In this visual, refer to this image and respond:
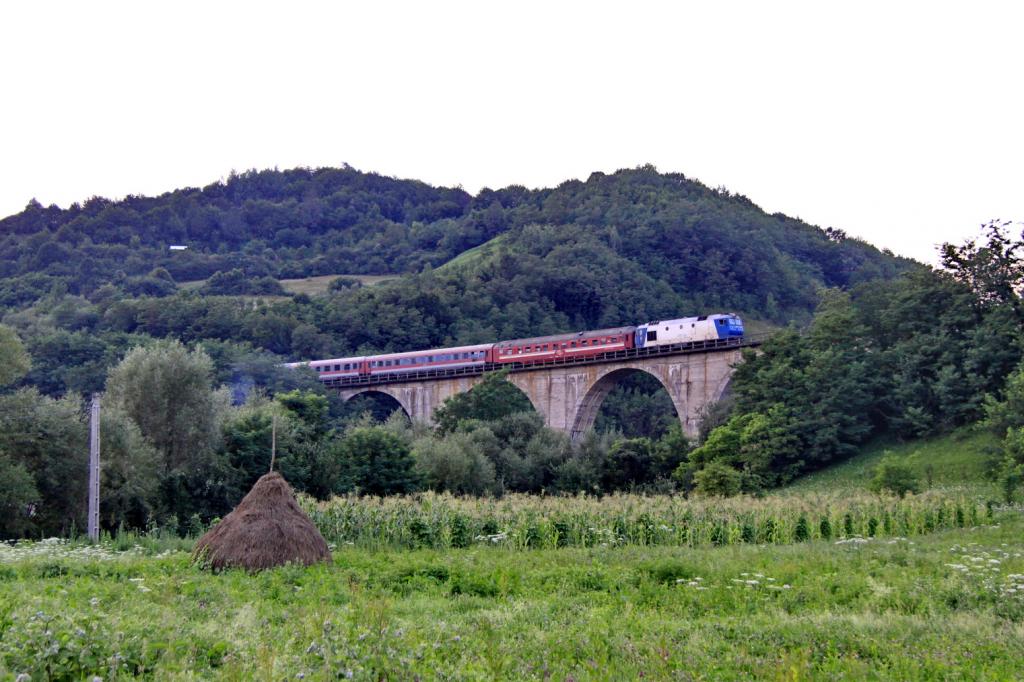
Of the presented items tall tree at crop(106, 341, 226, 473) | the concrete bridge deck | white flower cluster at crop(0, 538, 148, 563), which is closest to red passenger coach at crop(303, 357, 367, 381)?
the concrete bridge deck

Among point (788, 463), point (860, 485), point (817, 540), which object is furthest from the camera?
point (788, 463)

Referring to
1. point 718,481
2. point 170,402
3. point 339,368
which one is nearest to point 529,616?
point 170,402

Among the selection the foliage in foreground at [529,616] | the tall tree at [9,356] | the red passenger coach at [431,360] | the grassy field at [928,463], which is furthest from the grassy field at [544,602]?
the red passenger coach at [431,360]

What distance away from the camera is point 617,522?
1819cm

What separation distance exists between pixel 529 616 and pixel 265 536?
15.4 feet

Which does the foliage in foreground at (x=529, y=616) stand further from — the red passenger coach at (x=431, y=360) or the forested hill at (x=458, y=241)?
the forested hill at (x=458, y=241)

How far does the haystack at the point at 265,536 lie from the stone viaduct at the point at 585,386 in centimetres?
3321

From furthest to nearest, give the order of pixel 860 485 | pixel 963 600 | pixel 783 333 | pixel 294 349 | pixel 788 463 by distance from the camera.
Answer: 1. pixel 294 349
2. pixel 783 333
3. pixel 788 463
4. pixel 860 485
5. pixel 963 600

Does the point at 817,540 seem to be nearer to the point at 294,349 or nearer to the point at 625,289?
the point at 294,349

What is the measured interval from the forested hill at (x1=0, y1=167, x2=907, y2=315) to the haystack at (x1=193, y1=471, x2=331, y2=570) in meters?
74.5

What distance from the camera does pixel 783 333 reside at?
141ft

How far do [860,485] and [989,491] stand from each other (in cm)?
551

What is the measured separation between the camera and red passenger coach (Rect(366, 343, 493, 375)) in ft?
191

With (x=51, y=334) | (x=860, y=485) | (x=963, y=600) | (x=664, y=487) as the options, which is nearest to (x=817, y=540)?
(x=963, y=600)
